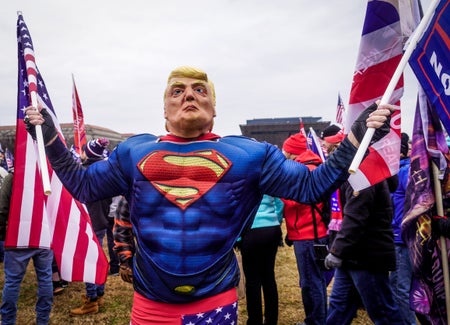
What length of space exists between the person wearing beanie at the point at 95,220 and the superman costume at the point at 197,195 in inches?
102

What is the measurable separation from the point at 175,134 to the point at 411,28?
163cm

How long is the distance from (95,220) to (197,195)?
370cm

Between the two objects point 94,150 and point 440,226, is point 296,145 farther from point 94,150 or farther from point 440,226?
point 94,150

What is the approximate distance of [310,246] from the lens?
3459 mm

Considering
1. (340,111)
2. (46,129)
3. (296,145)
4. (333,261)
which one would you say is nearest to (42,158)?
(46,129)

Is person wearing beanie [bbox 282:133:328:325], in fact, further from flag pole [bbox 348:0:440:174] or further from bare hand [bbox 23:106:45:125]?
bare hand [bbox 23:106:45:125]

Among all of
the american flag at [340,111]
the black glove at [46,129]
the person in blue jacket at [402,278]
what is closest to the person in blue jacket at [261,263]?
the person in blue jacket at [402,278]

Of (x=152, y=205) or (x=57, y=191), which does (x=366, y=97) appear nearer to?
(x=152, y=205)

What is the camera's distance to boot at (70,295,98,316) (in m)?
4.34

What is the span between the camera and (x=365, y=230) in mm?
2766

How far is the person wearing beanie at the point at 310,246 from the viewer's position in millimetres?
3426

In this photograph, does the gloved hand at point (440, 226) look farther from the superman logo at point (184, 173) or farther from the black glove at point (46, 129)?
the black glove at point (46, 129)

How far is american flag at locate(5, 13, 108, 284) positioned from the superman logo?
45.9 inches

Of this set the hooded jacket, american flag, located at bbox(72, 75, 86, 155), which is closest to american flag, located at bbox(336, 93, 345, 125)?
the hooded jacket
